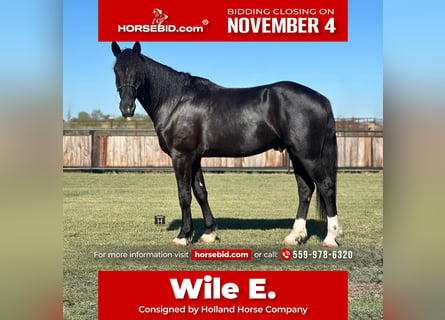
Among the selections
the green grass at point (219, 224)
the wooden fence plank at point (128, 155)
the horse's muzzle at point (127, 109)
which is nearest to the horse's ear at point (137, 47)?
the horse's muzzle at point (127, 109)

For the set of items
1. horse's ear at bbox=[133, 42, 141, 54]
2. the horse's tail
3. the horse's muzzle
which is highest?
horse's ear at bbox=[133, 42, 141, 54]

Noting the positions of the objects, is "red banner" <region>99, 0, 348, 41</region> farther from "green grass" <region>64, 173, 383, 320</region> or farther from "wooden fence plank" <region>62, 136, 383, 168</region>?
"wooden fence plank" <region>62, 136, 383, 168</region>

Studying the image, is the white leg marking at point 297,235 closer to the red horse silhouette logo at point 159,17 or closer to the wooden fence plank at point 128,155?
the red horse silhouette logo at point 159,17

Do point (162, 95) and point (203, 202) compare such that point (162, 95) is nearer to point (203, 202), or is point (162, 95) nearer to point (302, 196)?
point (203, 202)

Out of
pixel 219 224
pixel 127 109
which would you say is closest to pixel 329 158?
pixel 219 224

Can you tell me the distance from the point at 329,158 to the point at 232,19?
2706mm

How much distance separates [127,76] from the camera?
5.96m

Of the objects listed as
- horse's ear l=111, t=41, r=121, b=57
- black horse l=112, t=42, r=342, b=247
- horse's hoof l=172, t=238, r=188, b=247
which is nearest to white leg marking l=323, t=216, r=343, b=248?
black horse l=112, t=42, r=342, b=247

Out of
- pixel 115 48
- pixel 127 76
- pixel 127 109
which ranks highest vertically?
pixel 115 48

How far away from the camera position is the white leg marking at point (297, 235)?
242 inches

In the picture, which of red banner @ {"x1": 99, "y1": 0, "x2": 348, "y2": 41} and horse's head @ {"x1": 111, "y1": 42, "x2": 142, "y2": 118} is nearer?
red banner @ {"x1": 99, "y1": 0, "x2": 348, "y2": 41}

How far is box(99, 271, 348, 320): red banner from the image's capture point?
4.15m
